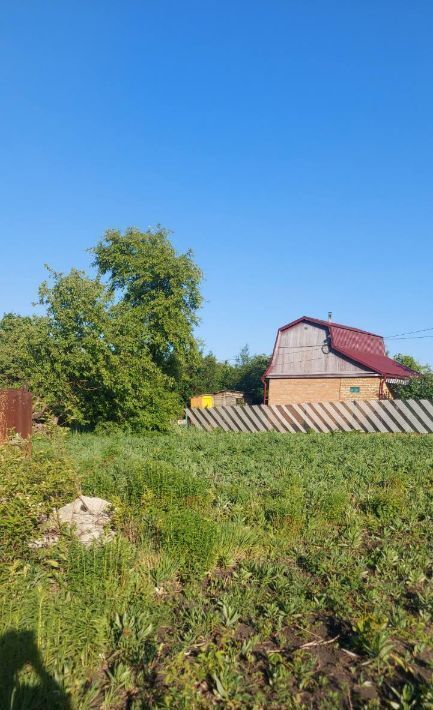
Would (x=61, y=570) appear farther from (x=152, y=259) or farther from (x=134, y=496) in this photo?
(x=152, y=259)

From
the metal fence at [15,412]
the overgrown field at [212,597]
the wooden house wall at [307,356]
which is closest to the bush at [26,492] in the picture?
the overgrown field at [212,597]


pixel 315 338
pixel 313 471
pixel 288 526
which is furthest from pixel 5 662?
pixel 315 338

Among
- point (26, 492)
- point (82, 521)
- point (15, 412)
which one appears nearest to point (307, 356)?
point (15, 412)

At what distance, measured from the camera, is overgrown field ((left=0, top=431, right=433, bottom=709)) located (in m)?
2.78

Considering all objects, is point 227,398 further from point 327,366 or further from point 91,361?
point 91,361

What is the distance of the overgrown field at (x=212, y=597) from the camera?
9.11 feet

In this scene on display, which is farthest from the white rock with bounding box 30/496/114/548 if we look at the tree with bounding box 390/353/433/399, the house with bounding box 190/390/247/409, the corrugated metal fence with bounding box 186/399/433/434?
the house with bounding box 190/390/247/409

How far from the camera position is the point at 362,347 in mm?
27625

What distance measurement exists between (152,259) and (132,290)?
1.50 metres

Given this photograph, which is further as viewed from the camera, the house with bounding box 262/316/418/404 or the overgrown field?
the house with bounding box 262/316/418/404

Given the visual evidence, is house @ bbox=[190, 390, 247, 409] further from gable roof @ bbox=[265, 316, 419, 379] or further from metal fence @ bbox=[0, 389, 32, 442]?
metal fence @ bbox=[0, 389, 32, 442]

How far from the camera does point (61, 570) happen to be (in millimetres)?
3879

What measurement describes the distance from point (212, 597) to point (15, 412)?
13.5 ft

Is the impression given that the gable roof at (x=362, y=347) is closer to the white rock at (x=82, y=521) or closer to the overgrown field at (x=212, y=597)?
the overgrown field at (x=212, y=597)
